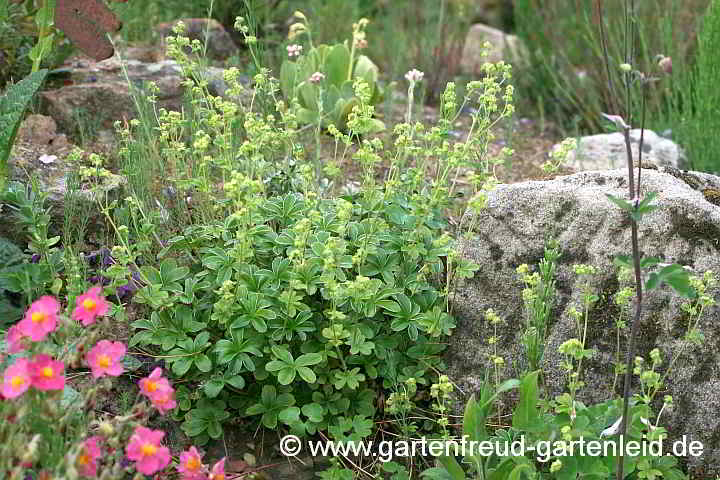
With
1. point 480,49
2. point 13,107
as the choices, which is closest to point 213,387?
point 13,107

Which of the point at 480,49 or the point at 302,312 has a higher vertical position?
the point at 480,49

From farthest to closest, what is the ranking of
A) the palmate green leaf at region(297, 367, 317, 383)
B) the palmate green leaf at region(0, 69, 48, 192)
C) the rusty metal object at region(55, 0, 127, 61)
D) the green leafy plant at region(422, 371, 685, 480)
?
the rusty metal object at region(55, 0, 127, 61) → the palmate green leaf at region(0, 69, 48, 192) → the palmate green leaf at region(297, 367, 317, 383) → the green leafy plant at region(422, 371, 685, 480)

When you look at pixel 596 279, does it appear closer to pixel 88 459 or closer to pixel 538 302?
pixel 538 302

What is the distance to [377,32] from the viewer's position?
6246 mm

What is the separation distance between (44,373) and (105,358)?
0.46 feet

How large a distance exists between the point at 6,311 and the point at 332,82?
210 centimetres

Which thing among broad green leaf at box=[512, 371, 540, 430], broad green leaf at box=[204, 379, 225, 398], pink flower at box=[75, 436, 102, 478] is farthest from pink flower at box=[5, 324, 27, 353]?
broad green leaf at box=[512, 371, 540, 430]

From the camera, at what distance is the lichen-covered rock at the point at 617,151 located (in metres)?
3.93

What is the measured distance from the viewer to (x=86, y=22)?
279 centimetres

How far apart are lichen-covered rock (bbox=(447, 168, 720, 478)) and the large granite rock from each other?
304 centimetres

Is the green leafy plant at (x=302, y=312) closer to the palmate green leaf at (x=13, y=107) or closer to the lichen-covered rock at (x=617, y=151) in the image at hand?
the palmate green leaf at (x=13, y=107)

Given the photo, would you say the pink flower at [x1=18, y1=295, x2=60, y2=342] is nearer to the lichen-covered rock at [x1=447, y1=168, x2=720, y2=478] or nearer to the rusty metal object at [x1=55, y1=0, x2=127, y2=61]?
the lichen-covered rock at [x1=447, y1=168, x2=720, y2=478]

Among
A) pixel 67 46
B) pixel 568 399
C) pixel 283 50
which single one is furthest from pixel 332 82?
pixel 568 399

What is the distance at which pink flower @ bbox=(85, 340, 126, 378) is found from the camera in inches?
66.2
